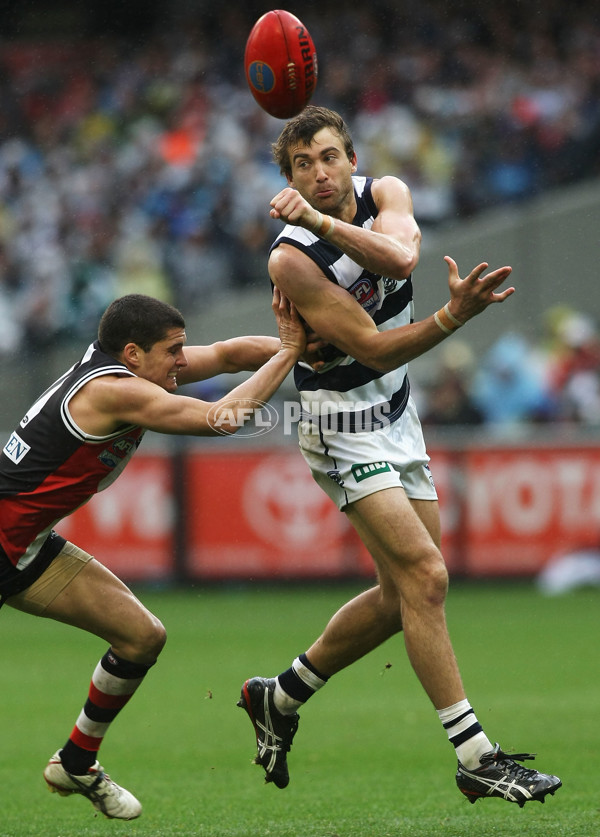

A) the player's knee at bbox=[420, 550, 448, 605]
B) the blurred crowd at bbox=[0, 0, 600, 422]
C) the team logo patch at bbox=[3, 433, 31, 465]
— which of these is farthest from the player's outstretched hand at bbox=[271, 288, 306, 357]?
the blurred crowd at bbox=[0, 0, 600, 422]

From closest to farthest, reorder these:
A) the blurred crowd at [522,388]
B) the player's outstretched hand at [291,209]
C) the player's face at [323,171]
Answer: the player's outstretched hand at [291,209] < the player's face at [323,171] < the blurred crowd at [522,388]

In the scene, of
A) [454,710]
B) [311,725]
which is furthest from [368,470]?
[311,725]

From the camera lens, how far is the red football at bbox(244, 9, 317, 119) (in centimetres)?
536

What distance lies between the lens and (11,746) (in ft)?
22.7

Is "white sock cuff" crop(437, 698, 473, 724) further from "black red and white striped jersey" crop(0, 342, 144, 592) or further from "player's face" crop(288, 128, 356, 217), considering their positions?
"player's face" crop(288, 128, 356, 217)

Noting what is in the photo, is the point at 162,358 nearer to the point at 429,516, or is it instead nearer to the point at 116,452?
the point at 116,452

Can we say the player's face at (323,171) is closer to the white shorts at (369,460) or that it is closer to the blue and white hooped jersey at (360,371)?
the blue and white hooped jersey at (360,371)

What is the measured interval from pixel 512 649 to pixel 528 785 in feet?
16.7

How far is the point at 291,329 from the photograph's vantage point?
518 cm

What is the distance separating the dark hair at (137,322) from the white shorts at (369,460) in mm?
818

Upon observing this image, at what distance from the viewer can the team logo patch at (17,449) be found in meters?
5.07

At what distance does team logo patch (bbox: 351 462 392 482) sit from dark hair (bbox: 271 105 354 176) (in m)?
1.23

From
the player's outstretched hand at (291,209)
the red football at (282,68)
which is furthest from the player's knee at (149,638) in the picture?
the red football at (282,68)

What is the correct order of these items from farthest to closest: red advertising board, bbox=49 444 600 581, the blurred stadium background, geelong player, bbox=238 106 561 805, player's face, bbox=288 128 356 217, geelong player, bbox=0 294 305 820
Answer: the blurred stadium background, red advertising board, bbox=49 444 600 581, player's face, bbox=288 128 356 217, geelong player, bbox=0 294 305 820, geelong player, bbox=238 106 561 805
